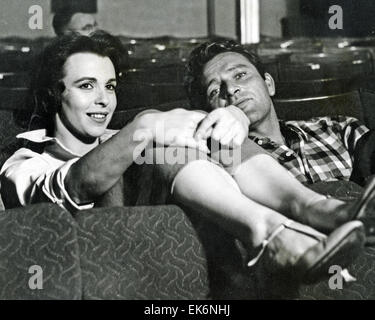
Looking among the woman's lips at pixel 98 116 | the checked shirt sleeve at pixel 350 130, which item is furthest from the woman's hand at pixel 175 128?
the checked shirt sleeve at pixel 350 130

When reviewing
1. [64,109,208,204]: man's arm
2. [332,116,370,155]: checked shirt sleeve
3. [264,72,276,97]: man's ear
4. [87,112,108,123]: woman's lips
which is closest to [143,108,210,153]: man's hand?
[64,109,208,204]: man's arm

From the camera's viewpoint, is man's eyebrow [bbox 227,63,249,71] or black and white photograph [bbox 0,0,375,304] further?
man's eyebrow [bbox 227,63,249,71]

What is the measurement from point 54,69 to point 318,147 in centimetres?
55

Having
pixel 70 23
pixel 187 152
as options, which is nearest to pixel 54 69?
pixel 70 23

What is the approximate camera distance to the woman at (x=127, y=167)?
0.84 metres

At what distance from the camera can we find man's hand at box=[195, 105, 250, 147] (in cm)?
99

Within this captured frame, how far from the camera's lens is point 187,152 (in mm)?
965

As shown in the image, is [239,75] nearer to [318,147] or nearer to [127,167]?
[318,147]

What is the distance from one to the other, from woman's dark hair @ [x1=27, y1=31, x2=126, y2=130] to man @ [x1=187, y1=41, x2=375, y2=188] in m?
0.18
